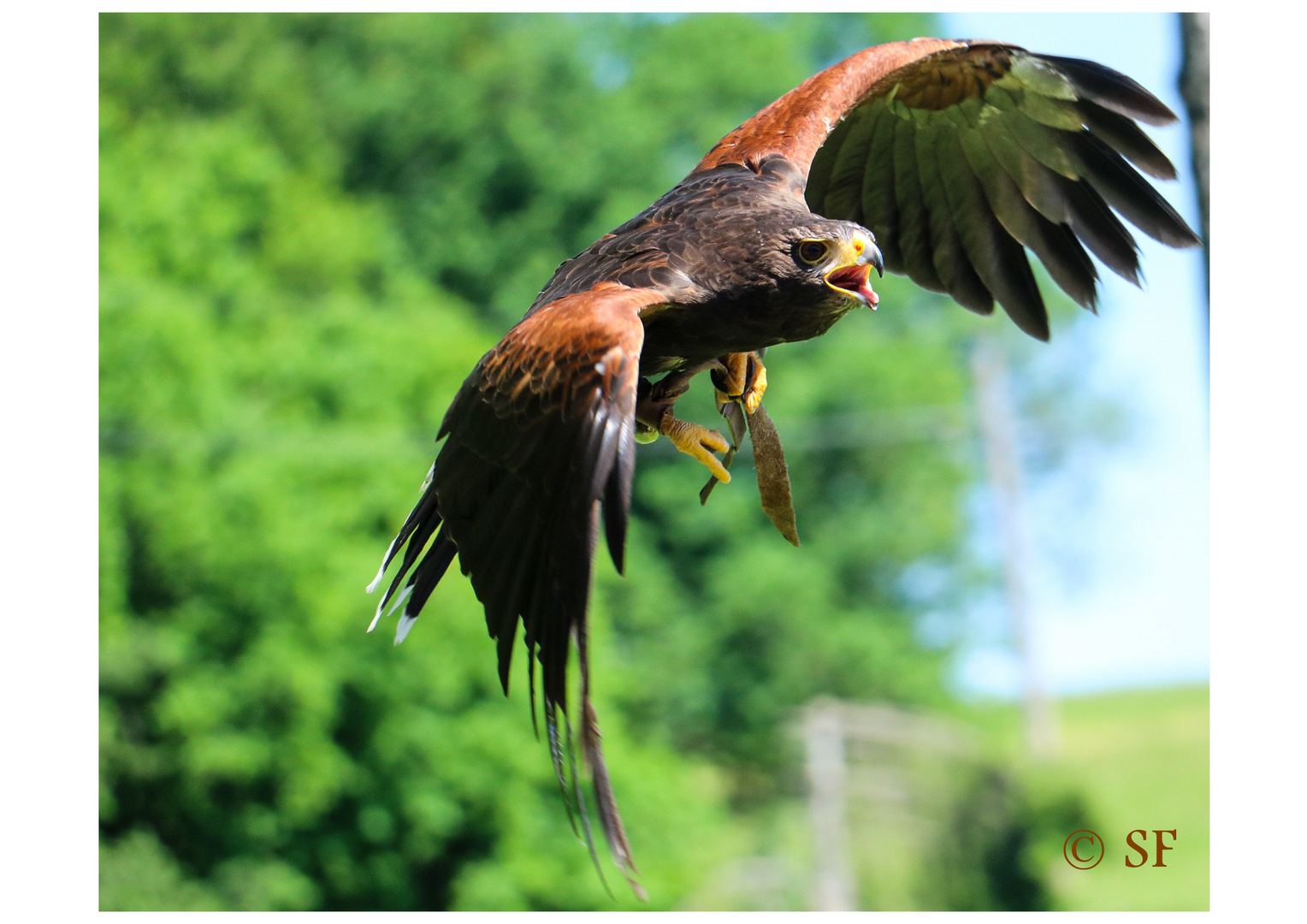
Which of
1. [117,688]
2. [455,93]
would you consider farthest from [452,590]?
[455,93]

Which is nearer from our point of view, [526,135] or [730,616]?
[730,616]

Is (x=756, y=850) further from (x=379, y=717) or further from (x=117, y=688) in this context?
(x=117, y=688)

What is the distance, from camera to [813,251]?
137 inches

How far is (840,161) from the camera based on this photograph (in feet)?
16.1

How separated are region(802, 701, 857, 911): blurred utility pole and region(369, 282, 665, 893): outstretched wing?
52.9 ft

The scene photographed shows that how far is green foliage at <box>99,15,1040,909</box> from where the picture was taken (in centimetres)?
1616

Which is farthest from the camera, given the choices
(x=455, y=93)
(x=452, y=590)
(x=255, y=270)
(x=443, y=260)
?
(x=455, y=93)

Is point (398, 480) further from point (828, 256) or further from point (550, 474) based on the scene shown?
point (550, 474)

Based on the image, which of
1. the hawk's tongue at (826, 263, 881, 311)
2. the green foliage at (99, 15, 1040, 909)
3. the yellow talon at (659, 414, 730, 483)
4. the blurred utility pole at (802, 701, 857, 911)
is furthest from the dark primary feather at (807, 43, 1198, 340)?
the blurred utility pole at (802, 701, 857, 911)

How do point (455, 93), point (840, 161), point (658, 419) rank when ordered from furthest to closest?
point (455, 93) → point (840, 161) → point (658, 419)

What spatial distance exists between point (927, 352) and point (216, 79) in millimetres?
13998

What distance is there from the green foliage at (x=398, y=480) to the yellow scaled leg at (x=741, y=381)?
9.62 m

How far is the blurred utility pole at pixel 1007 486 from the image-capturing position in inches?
746

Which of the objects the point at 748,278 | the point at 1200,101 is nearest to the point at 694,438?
the point at 748,278
